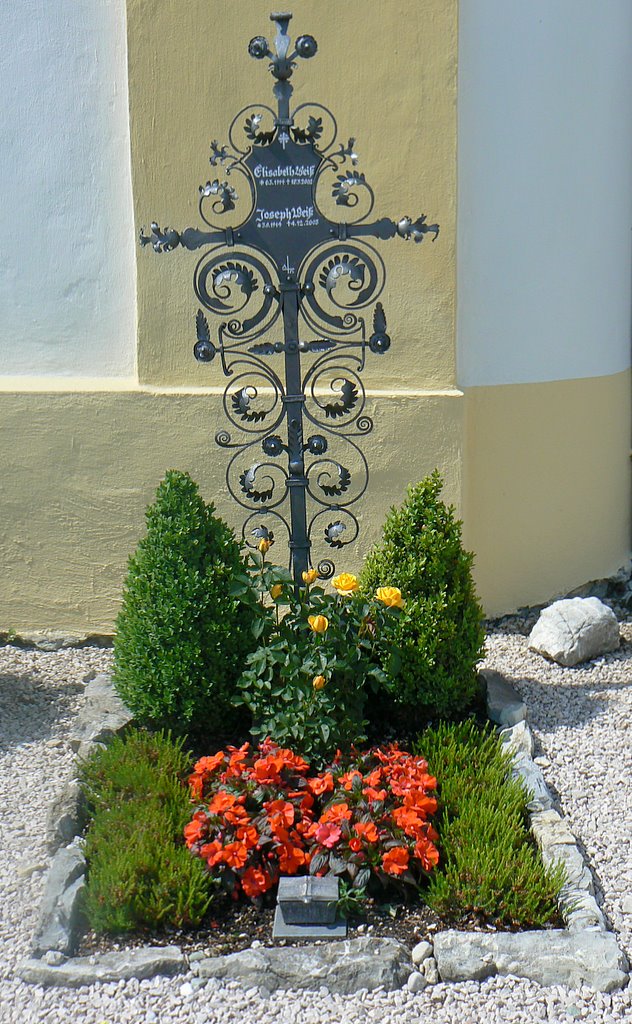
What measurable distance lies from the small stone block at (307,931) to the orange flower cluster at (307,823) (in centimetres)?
15

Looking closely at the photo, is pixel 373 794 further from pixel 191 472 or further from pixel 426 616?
pixel 191 472

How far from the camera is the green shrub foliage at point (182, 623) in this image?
396 cm

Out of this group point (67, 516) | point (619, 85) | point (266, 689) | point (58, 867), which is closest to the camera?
point (58, 867)

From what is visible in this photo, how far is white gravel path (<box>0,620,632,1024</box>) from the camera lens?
2.82 metres

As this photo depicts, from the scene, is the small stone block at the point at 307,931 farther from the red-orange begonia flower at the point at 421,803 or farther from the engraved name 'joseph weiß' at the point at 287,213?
the engraved name 'joseph weiß' at the point at 287,213

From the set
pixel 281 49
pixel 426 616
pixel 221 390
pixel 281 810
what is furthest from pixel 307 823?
pixel 281 49

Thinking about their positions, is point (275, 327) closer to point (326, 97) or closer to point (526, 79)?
point (326, 97)

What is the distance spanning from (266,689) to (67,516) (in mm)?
1915

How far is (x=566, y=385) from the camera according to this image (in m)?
5.66

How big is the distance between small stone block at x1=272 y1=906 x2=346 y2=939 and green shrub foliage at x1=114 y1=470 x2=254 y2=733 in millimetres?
1025

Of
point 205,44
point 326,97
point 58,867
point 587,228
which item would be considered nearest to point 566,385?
point 587,228

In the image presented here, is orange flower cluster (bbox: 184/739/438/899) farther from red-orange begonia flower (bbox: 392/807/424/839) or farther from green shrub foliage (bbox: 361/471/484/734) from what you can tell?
green shrub foliage (bbox: 361/471/484/734)

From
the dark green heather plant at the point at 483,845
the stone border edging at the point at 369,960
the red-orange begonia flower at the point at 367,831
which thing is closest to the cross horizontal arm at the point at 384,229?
the dark green heather plant at the point at 483,845

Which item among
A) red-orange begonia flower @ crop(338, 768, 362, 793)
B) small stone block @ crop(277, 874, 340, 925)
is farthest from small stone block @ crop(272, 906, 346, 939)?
red-orange begonia flower @ crop(338, 768, 362, 793)
